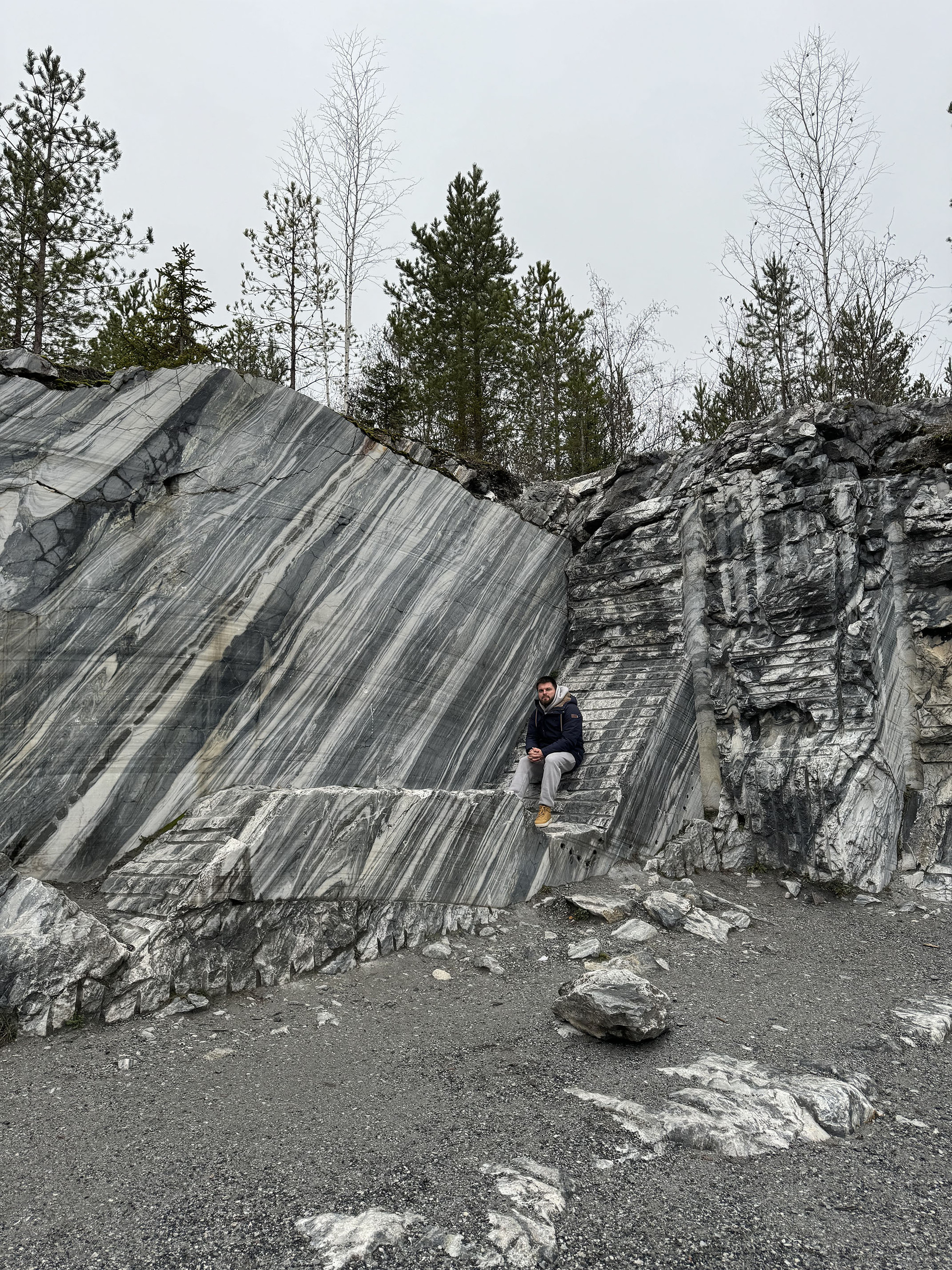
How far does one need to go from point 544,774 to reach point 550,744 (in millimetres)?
562

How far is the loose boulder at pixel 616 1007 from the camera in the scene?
13.7 feet

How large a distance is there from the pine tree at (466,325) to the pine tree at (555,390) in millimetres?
363

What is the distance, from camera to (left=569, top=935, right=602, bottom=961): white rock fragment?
551 centimetres

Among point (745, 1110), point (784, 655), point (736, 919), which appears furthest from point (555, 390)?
point (745, 1110)

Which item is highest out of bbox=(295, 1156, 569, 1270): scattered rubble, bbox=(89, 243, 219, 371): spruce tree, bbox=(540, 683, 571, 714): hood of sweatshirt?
bbox=(89, 243, 219, 371): spruce tree

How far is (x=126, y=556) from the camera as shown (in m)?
6.03

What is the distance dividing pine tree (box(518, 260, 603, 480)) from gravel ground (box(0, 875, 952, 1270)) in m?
11.0

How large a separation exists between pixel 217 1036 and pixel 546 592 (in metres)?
6.05

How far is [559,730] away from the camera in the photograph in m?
7.70

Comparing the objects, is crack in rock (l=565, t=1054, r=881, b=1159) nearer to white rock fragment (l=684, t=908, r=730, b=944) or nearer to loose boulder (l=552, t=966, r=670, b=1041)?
loose boulder (l=552, t=966, r=670, b=1041)

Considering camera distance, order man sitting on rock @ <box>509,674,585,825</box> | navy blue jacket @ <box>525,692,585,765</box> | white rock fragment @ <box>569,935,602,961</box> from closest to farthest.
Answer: white rock fragment @ <box>569,935,602,961</box>, man sitting on rock @ <box>509,674,585,825</box>, navy blue jacket @ <box>525,692,585,765</box>

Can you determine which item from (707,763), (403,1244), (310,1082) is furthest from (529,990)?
(707,763)

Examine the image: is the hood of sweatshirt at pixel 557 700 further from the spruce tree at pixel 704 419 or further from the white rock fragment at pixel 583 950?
the spruce tree at pixel 704 419

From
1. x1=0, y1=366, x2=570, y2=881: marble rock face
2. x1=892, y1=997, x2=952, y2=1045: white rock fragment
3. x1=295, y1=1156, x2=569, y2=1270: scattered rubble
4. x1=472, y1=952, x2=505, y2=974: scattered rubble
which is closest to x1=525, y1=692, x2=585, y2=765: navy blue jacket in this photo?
x1=0, y1=366, x2=570, y2=881: marble rock face
